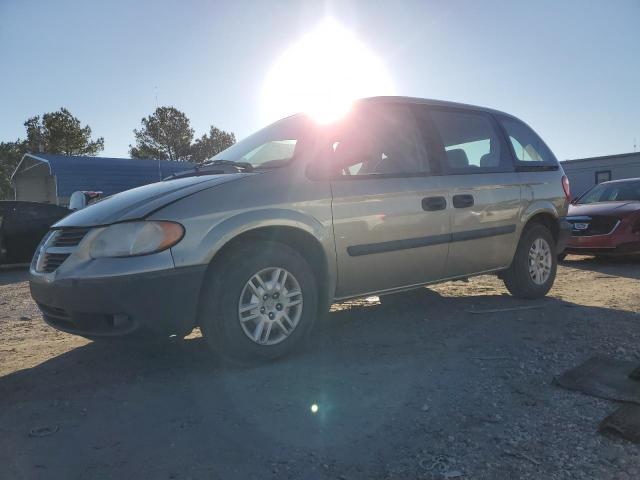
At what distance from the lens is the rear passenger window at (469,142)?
4.40m

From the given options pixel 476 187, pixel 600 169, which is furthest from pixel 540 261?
pixel 600 169

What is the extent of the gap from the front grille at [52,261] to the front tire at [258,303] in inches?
35.1

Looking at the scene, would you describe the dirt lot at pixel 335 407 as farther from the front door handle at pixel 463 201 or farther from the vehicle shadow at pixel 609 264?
the vehicle shadow at pixel 609 264

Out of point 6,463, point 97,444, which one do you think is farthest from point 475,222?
point 6,463

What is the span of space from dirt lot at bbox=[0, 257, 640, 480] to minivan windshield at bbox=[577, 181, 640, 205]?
18.2 feet

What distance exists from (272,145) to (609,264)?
6.63m

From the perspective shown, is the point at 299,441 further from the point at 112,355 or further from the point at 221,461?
the point at 112,355

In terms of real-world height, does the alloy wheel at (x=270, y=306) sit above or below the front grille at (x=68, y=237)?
below

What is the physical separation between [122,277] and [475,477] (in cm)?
203

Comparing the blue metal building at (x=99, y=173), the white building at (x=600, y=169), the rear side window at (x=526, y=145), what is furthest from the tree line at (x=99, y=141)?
the rear side window at (x=526, y=145)

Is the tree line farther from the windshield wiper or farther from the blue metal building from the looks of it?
the windshield wiper

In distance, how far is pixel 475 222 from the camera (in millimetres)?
4414

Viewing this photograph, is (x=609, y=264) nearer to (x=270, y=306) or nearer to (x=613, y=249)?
(x=613, y=249)

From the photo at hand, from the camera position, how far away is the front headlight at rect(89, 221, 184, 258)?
285 centimetres
